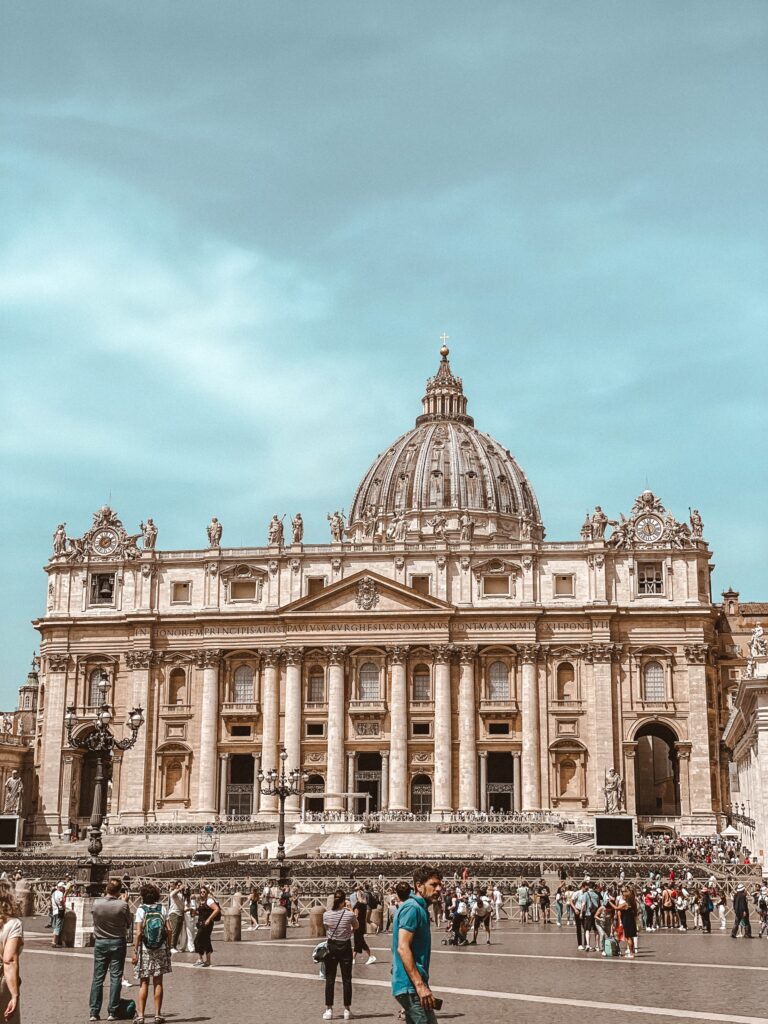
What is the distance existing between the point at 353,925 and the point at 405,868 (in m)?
29.4

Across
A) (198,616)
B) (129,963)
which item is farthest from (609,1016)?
(198,616)

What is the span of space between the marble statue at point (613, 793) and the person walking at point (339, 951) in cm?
5656

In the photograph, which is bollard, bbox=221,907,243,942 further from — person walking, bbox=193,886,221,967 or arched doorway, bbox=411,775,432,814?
arched doorway, bbox=411,775,432,814

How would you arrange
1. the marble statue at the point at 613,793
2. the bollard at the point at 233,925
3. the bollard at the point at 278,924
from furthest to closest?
the marble statue at the point at 613,793 < the bollard at the point at 278,924 < the bollard at the point at 233,925

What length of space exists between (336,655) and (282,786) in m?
30.5

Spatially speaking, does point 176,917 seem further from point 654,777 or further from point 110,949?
point 654,777

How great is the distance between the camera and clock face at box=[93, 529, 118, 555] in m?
85.8

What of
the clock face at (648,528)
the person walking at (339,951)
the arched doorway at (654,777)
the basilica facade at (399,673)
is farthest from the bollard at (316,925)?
the arched doorway at (654,777)

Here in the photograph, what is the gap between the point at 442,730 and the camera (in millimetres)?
77688

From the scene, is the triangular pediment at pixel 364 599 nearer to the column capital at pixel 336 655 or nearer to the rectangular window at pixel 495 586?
the column capital at pixel 336 655

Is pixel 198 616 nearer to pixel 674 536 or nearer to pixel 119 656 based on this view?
pixel 119 656

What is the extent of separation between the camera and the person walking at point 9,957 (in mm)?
10047

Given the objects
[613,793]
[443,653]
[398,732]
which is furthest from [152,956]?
[443,653]

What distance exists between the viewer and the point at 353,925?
17.8 meters
